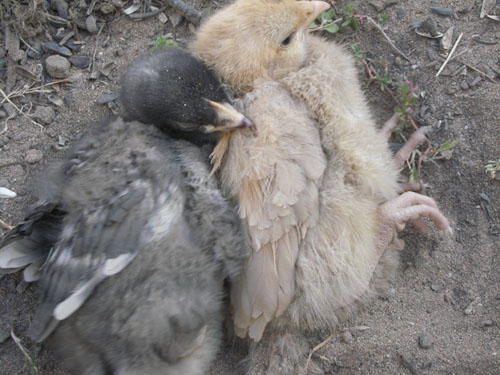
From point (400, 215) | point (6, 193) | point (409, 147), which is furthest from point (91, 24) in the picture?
point (400, 215)

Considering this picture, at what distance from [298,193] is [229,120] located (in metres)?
0.48

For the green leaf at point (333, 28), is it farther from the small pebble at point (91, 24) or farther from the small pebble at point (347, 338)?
the small pebble at point (347, 338)

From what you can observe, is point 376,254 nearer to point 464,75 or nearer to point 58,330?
point 464,75

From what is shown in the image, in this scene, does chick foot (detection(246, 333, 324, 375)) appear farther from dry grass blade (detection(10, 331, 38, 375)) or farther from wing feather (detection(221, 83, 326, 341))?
dry grass blade (detection(10, 331, 38, 375))

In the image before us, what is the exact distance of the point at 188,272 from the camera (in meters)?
2.28

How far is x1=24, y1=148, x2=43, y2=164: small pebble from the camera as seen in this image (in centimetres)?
316

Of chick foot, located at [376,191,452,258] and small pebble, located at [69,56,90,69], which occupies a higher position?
small pebble, located at [69,56,90,69]

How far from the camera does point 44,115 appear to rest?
3.26 m

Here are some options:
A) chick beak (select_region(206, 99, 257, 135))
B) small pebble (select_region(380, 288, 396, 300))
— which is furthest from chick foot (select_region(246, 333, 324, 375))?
chick beak (select_region(206, 99, 257, 135))

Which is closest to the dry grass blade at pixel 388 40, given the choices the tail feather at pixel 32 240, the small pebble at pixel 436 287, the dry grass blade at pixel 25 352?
the small pebble at pixel 436 287

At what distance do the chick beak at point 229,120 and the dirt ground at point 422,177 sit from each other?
1063 mm

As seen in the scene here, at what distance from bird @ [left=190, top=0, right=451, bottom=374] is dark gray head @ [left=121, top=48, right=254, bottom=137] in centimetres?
12

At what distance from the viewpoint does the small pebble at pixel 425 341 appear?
2.66 meters

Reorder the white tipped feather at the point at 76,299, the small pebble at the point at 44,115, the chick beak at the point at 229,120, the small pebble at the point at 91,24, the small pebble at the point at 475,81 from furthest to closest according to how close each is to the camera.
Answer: the small pebble at the point at 91,24 → the small pebble at the point at 44,115 → the small pebble at the point at 475,81 → the chick beak at the point at 229,120 → the white tipped feather at the point at 76,299
